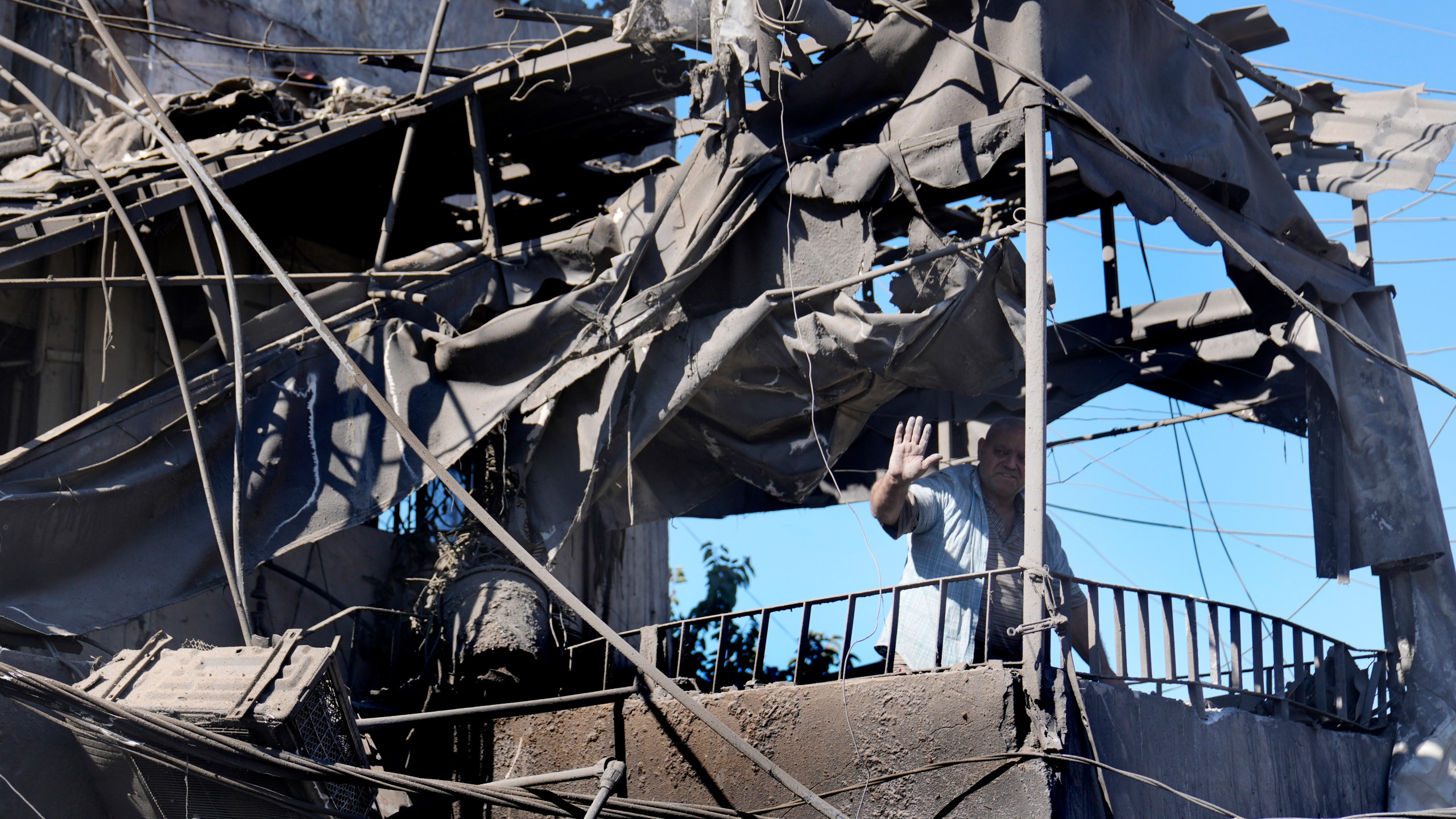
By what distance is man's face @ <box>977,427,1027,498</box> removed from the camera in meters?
7.23

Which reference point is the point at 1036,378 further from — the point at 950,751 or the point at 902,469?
the point at 950,751

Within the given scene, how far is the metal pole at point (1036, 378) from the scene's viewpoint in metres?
5.83

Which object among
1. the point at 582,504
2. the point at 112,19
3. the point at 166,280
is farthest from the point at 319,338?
the point at 112,19

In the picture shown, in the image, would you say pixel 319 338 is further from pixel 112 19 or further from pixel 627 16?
pixel 112 19

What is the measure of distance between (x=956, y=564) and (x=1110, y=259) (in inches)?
120

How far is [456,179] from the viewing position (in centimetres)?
995

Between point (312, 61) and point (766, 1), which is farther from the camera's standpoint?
point (312, 61)

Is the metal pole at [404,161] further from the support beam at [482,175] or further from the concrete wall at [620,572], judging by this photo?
the concrete wall at [620,572]

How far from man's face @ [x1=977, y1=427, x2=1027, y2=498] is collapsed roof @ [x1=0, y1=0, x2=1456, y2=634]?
20.7 inches

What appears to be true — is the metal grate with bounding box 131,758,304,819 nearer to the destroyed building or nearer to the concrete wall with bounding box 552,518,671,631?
the destroyed building

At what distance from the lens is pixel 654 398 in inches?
313

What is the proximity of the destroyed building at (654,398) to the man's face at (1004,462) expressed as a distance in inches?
20.4

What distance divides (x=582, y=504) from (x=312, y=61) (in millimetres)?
7388

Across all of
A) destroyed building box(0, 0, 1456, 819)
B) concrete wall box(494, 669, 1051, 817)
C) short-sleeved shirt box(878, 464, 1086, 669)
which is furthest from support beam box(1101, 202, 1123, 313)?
concrete wall box(494, 669, 1051, 817)
